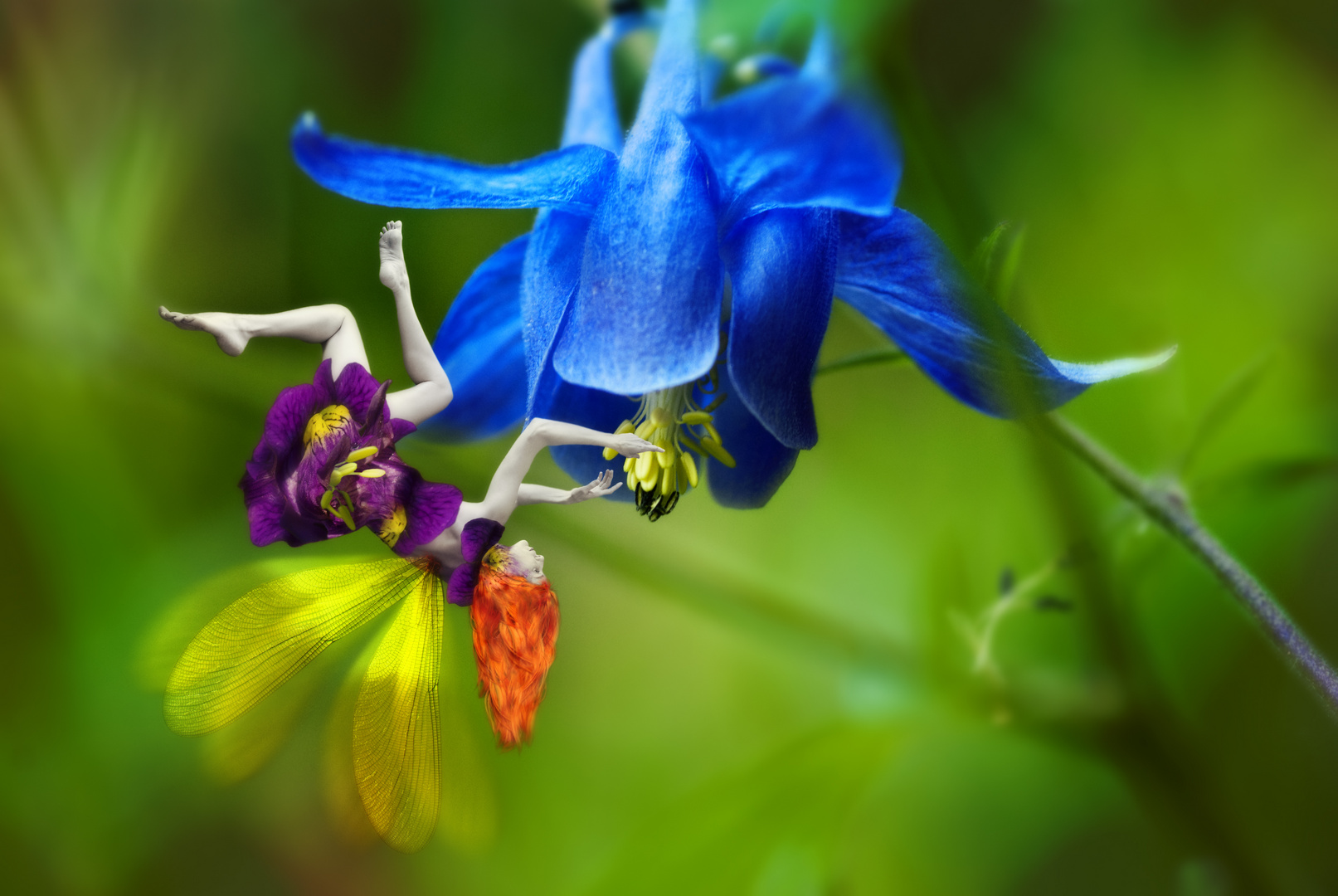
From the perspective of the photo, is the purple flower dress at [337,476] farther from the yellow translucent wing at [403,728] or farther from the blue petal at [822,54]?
the blue petal at [822,54]

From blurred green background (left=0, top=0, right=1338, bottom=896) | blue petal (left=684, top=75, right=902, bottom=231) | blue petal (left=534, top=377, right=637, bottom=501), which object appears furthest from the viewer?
blurred green background (left=0, top=0, right=1338, bottom=896)

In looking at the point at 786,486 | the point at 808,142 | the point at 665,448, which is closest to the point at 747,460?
the point at 665,448

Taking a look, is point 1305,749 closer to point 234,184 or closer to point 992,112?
point 992,112

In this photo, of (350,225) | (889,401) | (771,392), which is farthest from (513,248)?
(889,401)

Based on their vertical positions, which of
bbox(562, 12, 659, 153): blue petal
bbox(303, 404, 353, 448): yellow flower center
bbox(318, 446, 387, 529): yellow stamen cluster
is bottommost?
bbox(318, 446, 387, 529): yellow stamen cluster

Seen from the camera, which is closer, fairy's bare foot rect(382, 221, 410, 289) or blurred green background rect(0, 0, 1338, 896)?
fairy's bare foot rect(382, 221, 410, 289)

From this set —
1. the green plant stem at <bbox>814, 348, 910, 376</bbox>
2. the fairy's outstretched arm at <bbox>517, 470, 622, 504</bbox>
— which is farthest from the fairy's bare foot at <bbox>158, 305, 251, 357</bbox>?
the green plant stem at <bbox>814, 348, 910, 376</bbox>

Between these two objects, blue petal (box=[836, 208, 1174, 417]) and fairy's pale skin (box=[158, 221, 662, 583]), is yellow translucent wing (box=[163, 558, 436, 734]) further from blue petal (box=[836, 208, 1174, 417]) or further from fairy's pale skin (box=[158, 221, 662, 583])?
blue petal (box=[836, 208, 1174, 417])

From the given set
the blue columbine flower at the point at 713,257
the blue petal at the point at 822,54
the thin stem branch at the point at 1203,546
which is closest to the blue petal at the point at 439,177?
the blue columbine flower at the point at 713,257
